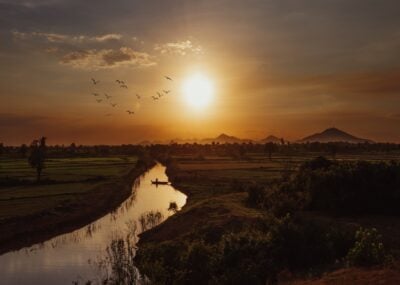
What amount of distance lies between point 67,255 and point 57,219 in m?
12.0

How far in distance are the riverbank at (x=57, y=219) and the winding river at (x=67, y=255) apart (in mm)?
1214

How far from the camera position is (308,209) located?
36125 mm

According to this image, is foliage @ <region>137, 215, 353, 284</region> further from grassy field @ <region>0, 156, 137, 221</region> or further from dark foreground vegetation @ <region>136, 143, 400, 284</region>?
grassy field @ <region>0, 156, 137, 221</region>

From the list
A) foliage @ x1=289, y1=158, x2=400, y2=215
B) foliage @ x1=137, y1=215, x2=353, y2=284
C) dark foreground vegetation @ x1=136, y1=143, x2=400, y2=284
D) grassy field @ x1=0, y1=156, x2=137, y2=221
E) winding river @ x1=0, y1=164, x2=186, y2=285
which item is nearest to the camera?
dark foreground vegetation @ x1=136, y1=143, x2=400, y2=284

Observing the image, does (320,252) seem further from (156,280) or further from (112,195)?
(112,195)

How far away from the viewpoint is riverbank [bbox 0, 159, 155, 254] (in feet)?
119

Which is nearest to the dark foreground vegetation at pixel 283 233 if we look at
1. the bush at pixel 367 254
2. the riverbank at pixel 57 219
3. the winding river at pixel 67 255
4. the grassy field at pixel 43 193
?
the bush at pixel 367 254

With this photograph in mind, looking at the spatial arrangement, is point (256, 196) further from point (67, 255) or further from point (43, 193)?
point (43, 193)

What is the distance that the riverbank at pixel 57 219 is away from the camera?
36250 millimetres

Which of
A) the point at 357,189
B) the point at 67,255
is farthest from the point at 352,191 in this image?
the point at 67,255

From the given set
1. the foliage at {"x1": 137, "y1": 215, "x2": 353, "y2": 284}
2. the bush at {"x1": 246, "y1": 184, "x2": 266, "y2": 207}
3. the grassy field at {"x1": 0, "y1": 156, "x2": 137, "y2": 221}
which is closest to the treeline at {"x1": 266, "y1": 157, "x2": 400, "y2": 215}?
the bush at {"x1": 246, "y1": 184, "x2": 266, "y2": 207}

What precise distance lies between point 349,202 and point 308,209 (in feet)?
12.8

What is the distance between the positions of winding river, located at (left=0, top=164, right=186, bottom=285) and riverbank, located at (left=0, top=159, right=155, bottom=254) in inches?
47.8

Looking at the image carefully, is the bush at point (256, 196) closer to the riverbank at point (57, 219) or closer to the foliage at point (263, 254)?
the riverbank at point (57, 219)
